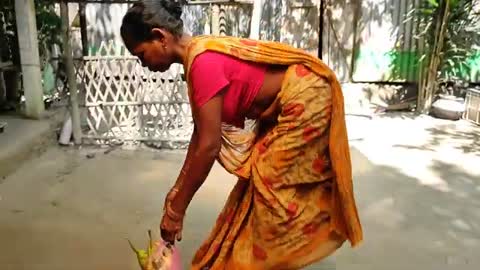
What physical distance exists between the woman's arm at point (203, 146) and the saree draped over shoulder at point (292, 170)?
97 mm

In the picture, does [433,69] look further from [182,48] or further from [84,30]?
[182,48]

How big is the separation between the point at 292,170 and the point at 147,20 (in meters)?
0.67

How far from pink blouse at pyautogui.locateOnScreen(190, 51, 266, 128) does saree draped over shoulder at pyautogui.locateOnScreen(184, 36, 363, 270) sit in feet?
0.10

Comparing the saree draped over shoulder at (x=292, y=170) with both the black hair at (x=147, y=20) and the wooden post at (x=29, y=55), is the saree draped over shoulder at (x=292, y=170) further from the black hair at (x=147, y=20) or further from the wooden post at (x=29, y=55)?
the wooden post at (x=29, y=55)

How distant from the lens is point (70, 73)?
501 cm

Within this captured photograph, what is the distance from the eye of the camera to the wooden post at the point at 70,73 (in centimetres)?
484

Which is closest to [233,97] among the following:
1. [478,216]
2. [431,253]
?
[431,253]

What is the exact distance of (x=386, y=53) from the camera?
700 centimetres

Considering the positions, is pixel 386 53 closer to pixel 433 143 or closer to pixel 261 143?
pixel 433 143

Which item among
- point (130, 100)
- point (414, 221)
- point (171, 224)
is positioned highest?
point (171, 224)

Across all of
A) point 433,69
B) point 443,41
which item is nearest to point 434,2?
point 443,41

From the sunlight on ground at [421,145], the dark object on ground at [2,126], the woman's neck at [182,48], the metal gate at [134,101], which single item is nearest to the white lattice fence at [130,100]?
the metal gate at [134,101]

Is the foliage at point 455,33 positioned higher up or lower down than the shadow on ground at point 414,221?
higher up

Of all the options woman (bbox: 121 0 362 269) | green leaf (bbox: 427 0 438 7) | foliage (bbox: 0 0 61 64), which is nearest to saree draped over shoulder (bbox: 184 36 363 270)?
woman (bbox: 121 0 362 269)
